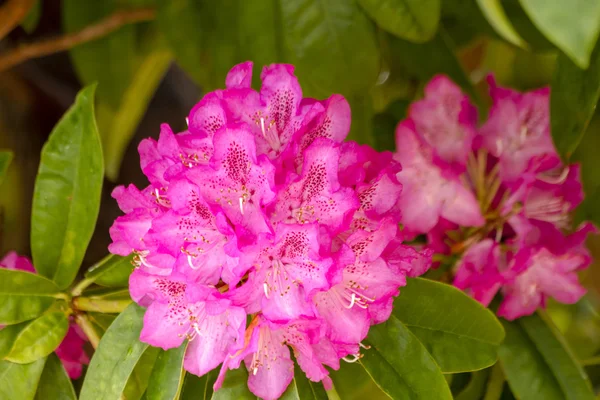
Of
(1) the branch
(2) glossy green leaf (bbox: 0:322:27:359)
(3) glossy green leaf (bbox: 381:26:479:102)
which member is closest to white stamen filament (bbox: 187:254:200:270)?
(2) glossy green leaf (bbox: 0:322:27:359)

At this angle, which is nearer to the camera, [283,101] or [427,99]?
[283,101]

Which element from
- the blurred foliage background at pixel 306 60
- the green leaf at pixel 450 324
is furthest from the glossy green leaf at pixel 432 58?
the green leaf at pixel 450 324

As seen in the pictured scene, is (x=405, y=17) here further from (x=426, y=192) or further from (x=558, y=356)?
(x=558, y=356)

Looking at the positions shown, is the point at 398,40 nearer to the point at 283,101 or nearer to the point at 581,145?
the point at 581,145


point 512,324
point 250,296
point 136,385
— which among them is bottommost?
point 512,324

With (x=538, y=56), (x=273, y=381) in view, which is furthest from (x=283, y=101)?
(x=538, y=56)

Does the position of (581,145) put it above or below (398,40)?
below

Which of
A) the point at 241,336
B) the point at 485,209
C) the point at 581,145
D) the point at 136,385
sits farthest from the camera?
the point at 581,145

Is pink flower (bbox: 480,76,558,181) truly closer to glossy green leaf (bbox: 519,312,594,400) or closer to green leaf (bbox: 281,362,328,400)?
glossy green leaf (bbox: 519,312,594,400)
